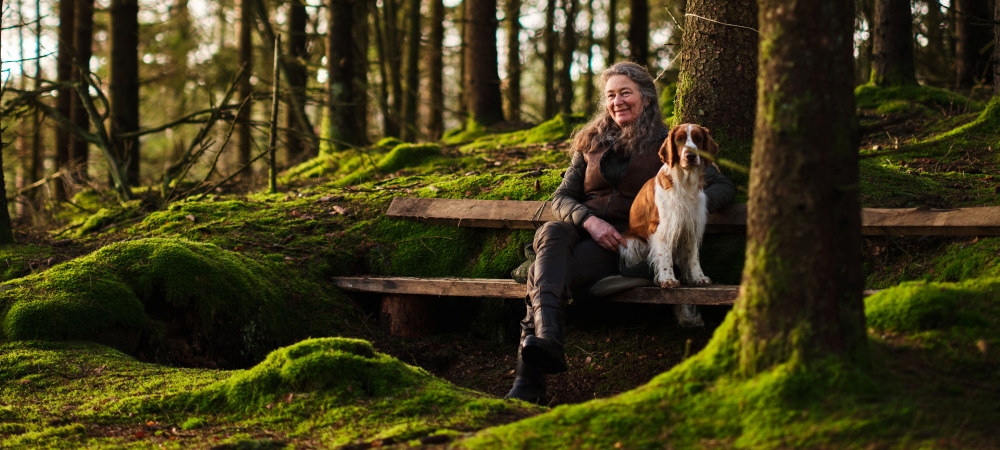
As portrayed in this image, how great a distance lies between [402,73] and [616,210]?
13106mm

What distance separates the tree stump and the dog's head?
8.46 feet

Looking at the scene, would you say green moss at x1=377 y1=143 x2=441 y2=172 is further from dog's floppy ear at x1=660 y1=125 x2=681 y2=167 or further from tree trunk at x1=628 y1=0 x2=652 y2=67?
dog's floppy ear at x1=660 y1=125 x2=681 y2=167

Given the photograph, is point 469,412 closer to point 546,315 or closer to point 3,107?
point 546,315

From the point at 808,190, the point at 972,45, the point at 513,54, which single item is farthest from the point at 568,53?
the point at 808,190

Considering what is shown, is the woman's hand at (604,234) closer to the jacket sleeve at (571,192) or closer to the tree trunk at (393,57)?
the jacket sleeve at (571,192)

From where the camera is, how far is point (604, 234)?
6137mm

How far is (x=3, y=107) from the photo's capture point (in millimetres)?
10398

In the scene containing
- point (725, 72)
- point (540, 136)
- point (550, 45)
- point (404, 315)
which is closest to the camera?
point (725, 72)

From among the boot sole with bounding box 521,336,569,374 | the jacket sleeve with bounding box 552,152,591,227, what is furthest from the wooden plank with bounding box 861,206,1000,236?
the boot sole with bounding box 521,336,569,374

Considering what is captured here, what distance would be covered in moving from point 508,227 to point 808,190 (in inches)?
160

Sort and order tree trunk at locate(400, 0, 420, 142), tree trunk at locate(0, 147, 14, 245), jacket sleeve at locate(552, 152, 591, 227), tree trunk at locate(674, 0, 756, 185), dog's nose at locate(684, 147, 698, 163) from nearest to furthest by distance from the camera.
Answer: dog's nose at locate(684, 147, 698, 163) < jacket sleeve at locate(552, 152, 591, 227) < tree trunk at locate(674, 0, 756, 185) < tree trunk at locate(0, 147, 14, 245) < tree trunk at locate(400, 0, 420, 142)

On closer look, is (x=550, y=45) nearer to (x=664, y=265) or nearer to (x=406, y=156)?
(x=406, y=156)

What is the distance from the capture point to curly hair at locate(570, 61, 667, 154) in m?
6.34

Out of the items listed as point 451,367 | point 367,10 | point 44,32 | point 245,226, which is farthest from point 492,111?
point 44,32
